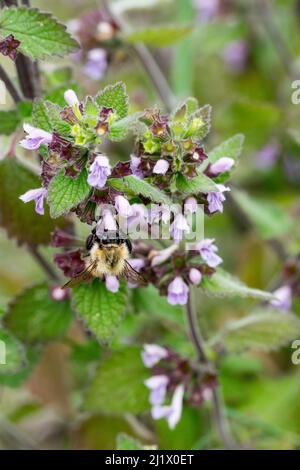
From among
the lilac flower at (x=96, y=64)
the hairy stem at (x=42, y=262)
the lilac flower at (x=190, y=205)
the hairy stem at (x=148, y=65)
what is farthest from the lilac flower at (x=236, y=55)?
the lilac flower at (x=190, y=205)

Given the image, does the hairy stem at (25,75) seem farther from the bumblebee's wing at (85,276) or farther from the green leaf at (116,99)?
the bumblebee's wing at (85,276)

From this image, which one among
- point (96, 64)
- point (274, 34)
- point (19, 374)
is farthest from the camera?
point (274, 34)

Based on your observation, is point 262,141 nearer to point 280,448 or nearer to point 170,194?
point 280,448

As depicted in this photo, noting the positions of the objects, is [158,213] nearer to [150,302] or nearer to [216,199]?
[216,199]

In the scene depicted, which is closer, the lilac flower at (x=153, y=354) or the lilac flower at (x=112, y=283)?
the lilac flower at (x=112, y=283)

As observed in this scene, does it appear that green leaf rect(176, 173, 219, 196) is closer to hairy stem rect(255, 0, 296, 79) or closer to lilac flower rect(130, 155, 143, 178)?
lilac flower rect(130, 155, 143, 178)

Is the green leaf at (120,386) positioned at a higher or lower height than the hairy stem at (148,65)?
lower

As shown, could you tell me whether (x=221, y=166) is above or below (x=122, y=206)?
above

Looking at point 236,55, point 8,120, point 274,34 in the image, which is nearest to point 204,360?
point 8,120
